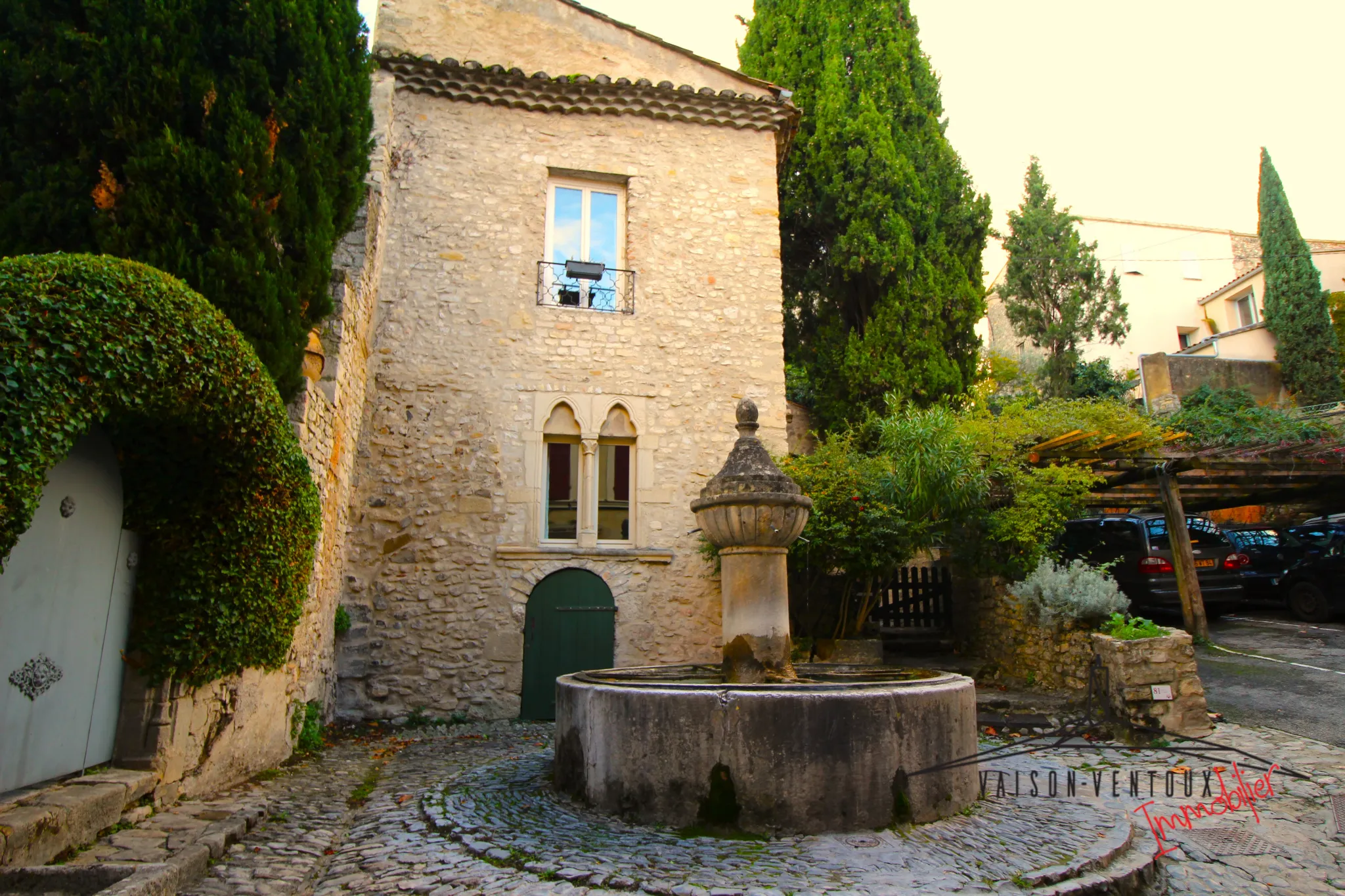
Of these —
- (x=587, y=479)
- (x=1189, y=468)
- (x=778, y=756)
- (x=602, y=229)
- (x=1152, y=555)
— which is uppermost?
(x=602, y=229)

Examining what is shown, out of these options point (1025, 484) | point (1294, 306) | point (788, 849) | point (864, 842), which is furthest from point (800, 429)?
point (1294, 306)

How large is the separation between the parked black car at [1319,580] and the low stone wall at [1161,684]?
6216 millimetres

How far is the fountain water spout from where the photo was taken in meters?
5.20

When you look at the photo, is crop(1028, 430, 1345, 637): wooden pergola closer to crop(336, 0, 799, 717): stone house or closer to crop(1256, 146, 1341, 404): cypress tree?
crop(336, 0, 799, 717): stone house

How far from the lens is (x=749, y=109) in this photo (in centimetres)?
1070

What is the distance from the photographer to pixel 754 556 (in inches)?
209

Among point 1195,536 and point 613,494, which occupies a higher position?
point 613,494

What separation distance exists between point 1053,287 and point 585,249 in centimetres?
1318

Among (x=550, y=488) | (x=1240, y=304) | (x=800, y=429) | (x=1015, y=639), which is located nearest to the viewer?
(x=1015, y=639)

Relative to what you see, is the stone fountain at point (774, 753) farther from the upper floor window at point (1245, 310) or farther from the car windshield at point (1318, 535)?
the upper floor window at point (1245, 310)

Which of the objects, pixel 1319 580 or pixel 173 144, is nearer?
pixel 173 144

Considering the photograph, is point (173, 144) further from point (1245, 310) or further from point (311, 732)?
point (1245, 310)

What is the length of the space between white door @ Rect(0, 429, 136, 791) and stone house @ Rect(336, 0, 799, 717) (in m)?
3.94

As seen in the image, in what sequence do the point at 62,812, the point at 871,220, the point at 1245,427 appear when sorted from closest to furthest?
1. the point at 62,812
2. the point at 1245,427
3. the point at 871,220
